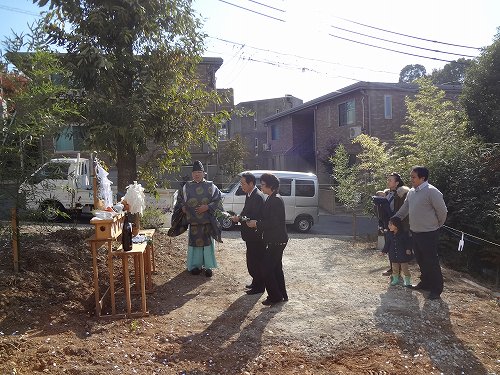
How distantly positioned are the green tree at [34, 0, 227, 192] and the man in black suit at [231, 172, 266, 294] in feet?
7.39

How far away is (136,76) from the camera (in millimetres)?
7445

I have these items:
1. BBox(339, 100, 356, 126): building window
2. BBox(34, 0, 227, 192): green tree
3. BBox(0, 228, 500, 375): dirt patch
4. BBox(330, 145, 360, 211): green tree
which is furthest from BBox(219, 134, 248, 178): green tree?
BBox(0, 228, 500, 375): dirt patch

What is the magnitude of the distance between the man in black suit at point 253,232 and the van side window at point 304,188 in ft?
26.3

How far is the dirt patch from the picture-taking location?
373 centimetres

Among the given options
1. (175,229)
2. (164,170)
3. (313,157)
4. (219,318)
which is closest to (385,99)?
(313,157)

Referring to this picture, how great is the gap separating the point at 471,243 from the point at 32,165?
27.5ft

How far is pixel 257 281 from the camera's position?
5.95 m

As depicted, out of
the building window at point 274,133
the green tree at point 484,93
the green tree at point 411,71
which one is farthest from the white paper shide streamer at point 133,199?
the green tree at point 411,71

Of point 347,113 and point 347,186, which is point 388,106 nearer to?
point 347,113

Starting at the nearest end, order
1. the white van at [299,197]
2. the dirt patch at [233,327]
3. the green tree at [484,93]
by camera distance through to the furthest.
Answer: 1. the dirt patch at [233,327]
2. the green tree at [484,93]
3. the white van at [299,197]

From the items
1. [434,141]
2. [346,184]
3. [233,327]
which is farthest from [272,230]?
[346,184]

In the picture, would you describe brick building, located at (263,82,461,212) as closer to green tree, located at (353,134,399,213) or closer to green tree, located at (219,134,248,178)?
green tree, located at (219,134,248,178)

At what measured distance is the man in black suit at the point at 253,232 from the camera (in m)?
5.66

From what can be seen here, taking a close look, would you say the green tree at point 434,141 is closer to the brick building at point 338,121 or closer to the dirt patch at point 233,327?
the dirt patch at point 233,327
